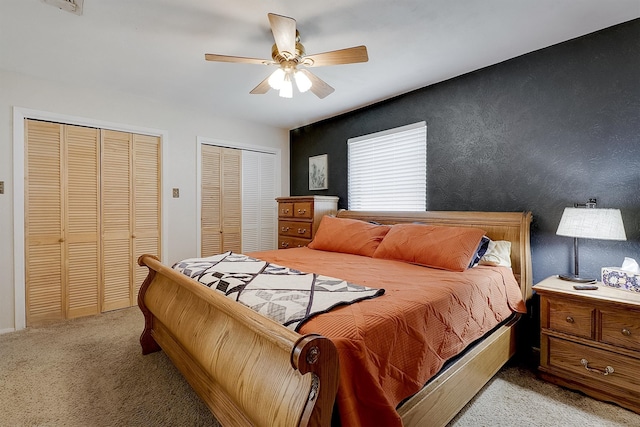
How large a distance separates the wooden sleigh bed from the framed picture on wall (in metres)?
2.12

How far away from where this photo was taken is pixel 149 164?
361 cm

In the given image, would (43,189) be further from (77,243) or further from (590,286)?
(590,286)

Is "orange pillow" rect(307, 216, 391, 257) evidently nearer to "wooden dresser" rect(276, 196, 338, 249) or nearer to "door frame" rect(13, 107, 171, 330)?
"wooden dresser" rect(276, 196, 338, 249)

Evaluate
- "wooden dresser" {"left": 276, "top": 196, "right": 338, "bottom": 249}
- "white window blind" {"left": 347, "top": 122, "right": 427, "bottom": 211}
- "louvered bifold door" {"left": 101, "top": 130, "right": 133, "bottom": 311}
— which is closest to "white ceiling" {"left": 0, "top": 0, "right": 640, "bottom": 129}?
"white window blind" {"left": 347, "top": 122, "right": 427, "bottom": 211}

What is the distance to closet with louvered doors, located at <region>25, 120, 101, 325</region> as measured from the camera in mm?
2951

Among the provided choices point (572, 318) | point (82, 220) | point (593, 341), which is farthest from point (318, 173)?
point (593, 341)

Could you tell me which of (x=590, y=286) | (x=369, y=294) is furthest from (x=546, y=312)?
(x=369, y=294)

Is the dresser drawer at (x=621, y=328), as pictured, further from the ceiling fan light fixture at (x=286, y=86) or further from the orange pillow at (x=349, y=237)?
the ceiling fan light fixture at (x=286, y=86)

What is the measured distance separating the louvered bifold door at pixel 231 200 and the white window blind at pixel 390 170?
1582mm

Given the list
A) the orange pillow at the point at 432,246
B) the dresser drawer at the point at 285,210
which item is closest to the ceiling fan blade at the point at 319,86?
the orange pillow at the point at 432,246

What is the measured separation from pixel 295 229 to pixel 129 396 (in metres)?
2.45

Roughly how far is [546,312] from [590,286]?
0.99 feet

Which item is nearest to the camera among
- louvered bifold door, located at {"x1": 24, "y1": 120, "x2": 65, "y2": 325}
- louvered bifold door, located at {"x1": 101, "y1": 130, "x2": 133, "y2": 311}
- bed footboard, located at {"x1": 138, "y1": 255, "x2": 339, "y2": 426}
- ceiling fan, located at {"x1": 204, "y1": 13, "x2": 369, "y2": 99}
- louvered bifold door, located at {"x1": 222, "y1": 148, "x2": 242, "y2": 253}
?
bed footboard, located at {"x1": 138, "y1": 255, "x2": 339, "y2": 426}

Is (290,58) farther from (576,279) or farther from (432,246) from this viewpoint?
(576,279)
